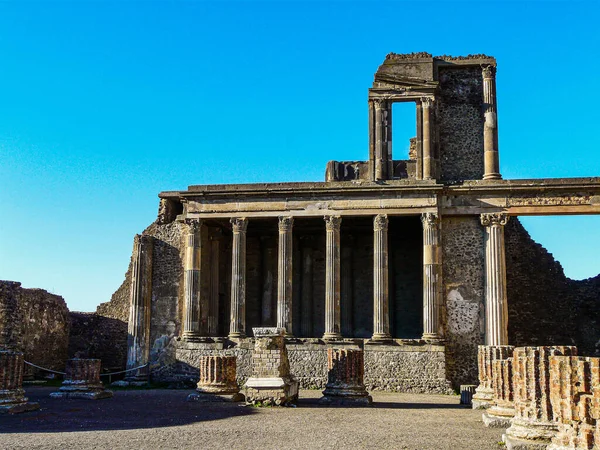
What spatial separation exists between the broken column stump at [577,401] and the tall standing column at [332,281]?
16042mm

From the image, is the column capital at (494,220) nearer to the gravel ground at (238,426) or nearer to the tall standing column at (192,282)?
the gravel ground at (238,426)

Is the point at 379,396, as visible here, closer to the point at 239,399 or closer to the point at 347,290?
→ the point at 239,399

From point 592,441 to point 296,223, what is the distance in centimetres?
2013

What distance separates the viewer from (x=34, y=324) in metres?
26.0

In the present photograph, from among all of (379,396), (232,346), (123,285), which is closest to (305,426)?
(379,396)

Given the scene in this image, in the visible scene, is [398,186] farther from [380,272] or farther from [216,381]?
[216,381]

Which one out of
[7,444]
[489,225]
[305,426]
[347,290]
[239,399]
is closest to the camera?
[7,444]

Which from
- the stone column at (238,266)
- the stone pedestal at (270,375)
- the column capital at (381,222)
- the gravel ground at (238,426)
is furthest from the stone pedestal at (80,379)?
the column capital at (381,222)

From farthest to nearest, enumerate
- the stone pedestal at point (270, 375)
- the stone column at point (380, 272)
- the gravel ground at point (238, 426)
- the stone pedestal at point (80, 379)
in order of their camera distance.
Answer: the stone column at point (380, 272) → the stone pedestal at point (80, 379) → the stone pedestal at point (270, 375) → the gravel ground at point (238, 426)

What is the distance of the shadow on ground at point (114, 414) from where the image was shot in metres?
13.2

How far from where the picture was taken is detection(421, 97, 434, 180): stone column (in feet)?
84.1

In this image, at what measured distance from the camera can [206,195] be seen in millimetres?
25875

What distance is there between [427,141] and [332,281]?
6129 mm

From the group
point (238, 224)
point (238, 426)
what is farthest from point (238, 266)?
point (238, 426)
